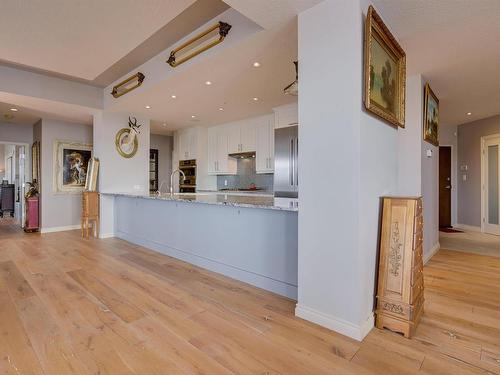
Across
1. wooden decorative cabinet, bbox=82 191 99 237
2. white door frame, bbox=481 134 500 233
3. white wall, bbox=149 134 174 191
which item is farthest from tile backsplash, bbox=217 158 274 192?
white door frame, bbox=481 134 500 233

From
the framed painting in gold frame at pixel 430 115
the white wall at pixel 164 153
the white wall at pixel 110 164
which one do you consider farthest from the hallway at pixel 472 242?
the white wall at pixel 164 153

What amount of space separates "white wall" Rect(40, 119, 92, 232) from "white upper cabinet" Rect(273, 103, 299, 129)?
4.48m

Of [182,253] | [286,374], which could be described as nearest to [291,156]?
[182,253]

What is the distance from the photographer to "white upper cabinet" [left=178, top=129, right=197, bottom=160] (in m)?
6.83

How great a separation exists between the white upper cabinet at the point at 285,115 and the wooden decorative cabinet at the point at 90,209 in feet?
11.8

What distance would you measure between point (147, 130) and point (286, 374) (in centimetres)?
527

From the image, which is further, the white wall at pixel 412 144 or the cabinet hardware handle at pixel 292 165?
the cabinet hardware handle at pixel 292 165

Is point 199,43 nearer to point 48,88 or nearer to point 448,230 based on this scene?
point 48,88

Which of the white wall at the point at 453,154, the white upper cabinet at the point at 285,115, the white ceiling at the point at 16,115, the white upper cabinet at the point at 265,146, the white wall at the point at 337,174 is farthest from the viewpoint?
the white wall at the point at 453,154

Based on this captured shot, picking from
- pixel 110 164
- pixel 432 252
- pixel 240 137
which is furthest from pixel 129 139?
pixel 432 252

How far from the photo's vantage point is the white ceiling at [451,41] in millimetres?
2078

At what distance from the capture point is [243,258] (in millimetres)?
2924

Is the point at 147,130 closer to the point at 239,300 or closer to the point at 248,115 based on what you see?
the point at 248,115

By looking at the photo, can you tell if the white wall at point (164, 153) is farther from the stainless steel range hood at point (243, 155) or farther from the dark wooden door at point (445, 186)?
the dark wooden door at point (445, 186)
